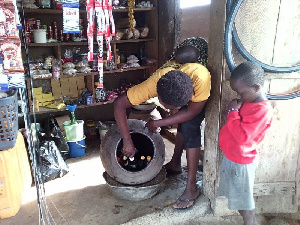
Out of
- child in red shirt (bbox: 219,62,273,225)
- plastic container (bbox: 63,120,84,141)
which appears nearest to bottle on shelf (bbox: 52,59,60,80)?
plastic container (bbox: 63,120,84,141)

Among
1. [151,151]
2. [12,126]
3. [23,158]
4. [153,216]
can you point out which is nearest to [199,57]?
[151,151]

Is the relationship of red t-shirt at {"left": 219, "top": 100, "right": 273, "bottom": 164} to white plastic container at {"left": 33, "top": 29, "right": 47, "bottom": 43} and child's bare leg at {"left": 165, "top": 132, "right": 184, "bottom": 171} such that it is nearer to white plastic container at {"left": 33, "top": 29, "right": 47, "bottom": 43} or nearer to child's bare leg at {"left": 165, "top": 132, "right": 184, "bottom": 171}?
child's bare leg at {"left": 165, "top": 132, "right": 184, "bottom": 171}

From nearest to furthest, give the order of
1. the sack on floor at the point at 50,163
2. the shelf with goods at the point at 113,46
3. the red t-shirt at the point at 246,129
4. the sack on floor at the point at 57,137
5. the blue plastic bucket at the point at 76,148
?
1. the red t-shirt at the point at 246,129
2. the sack on floor at the point at 50,163
3. the sack on floor at the point at 57,137
4. the blue plastic bucket at the point at 76,148
5. the shelf with goods at the point at 113,46

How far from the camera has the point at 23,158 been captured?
2869mm

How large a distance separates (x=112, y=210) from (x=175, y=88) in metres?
1.29

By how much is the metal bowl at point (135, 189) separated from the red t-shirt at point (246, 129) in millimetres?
879

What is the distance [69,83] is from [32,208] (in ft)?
7.03

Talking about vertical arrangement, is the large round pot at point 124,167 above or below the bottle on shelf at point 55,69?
below

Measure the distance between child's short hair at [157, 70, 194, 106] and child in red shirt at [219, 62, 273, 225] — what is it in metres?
0.31

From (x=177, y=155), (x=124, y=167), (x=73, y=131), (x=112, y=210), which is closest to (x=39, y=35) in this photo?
(x=73, y=131)

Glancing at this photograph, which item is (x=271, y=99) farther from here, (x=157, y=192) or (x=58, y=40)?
(x=58, y=40)

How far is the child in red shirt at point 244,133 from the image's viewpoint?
1762 mm

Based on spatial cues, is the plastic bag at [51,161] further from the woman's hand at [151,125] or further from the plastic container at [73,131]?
the woman's hand at [151,125]

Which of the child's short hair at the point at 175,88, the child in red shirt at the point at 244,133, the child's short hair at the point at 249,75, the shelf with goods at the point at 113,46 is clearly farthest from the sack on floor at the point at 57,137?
the child's short hair at the point at 249,75
